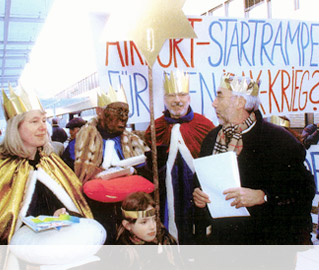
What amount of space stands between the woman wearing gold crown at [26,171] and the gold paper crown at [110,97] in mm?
288

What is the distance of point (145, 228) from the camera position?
57.6 inches

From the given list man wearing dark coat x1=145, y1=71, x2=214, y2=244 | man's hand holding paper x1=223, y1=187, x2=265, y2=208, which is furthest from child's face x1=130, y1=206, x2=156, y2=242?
man's hand holding paper x1=223, y1=187, x2=265, y2=208

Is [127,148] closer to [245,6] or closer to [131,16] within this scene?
[131,16]

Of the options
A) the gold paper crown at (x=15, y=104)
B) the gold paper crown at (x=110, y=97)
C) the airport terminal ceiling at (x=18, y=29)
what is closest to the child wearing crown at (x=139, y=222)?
the gold paper crown at (x=110, y=97)

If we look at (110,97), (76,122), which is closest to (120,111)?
(110,97)

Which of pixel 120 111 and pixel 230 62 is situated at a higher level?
pixel 230 62

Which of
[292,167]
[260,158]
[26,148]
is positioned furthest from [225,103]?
[26,148]

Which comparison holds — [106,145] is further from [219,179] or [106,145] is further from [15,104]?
[219,179]

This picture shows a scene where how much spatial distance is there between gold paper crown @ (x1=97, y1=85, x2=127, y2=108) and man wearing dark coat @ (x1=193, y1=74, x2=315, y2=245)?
1.49ft

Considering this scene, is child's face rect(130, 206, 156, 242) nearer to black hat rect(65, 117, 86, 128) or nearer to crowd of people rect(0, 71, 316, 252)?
crowd of people rect(0, 71, 316, 252)

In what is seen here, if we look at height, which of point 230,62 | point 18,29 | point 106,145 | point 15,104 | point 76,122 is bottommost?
point 106,145

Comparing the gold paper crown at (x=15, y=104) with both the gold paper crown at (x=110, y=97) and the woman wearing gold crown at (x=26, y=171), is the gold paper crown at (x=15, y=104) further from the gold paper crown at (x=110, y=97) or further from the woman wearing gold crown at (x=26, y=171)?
the gold paper crown at (x=110, y=97)

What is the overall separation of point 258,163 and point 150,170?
50 centimetres

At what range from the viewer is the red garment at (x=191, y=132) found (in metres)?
1.70
